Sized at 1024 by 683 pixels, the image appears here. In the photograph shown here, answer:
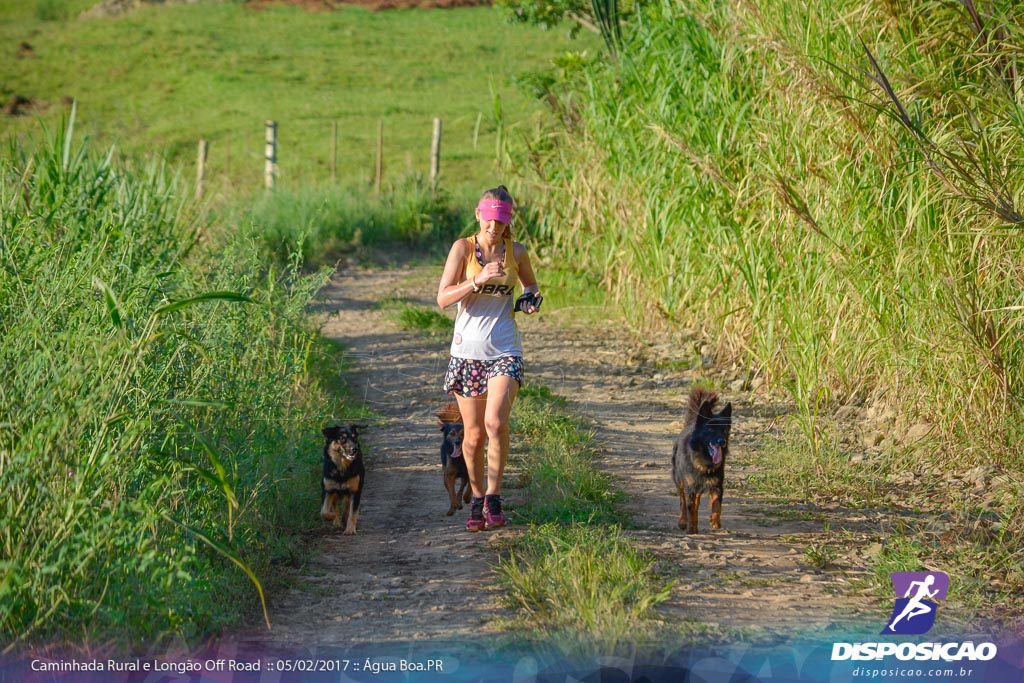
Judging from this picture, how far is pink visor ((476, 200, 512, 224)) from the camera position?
554cm

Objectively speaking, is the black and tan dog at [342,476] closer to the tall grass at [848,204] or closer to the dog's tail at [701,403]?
the dog's tail at [701,403]

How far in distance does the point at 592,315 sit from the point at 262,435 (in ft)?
21.6

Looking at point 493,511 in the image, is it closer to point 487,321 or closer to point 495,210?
point 487,321

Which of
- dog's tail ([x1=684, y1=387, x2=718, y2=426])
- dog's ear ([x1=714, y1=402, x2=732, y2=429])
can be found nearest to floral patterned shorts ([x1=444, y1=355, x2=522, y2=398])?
dog's tail ([x1=684, y1=387, x2=718, y2=426])

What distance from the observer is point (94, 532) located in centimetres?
401

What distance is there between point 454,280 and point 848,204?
3247 millimetres

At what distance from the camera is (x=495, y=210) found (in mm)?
5539

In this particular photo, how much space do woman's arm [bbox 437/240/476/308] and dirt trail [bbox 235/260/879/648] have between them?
127 centimetres

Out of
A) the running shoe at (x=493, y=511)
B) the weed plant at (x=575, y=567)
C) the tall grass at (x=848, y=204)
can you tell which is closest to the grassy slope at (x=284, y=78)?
the tall grass at (x=848, y=204)

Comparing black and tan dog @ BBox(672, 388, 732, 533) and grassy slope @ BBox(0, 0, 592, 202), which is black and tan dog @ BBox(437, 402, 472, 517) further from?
grassy slope @ BBox(0, 0, 592, 202)

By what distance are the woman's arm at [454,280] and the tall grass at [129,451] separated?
119 cm

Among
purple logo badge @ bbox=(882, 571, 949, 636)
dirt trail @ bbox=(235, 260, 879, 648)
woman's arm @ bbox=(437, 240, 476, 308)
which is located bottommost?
dirt trail @ bbox=(235, 260, 879, 648)

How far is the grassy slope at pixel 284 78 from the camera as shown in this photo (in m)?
29.4

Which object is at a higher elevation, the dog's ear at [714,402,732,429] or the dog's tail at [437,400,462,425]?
the dog's ear at [714,402,732,429]
